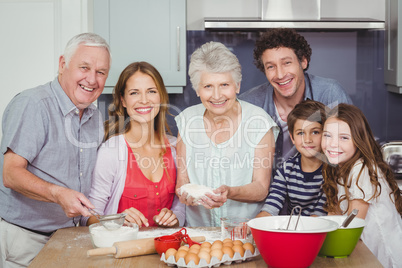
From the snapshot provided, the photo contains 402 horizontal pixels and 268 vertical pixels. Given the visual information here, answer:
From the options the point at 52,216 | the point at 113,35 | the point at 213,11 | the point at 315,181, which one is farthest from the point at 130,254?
the point at 213,11

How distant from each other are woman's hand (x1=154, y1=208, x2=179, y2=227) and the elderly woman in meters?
0.15

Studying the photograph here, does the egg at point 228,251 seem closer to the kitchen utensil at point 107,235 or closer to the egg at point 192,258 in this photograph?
the egg at point 192,258

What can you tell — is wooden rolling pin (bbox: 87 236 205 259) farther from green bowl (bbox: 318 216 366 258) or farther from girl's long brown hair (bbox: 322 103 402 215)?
girl's long brown hair (bbox: 322 103 402 215)

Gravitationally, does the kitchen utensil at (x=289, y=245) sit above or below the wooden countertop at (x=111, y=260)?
above

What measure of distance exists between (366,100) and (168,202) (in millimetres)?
1679

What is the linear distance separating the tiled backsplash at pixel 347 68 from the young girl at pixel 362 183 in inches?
46.1

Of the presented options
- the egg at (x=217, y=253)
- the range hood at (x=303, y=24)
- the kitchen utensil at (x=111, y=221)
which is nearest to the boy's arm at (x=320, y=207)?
the egg at (x=217, y=253)

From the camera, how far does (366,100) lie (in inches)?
131

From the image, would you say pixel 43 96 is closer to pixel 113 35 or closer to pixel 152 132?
pixel 152 132

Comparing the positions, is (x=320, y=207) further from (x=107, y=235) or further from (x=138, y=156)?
(x=107, y=235)

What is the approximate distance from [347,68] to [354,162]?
1400mm

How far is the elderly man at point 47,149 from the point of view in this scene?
2006mm

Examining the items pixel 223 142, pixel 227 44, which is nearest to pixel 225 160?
pixel 223 142

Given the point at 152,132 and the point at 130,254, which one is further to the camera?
the point at 152,132
